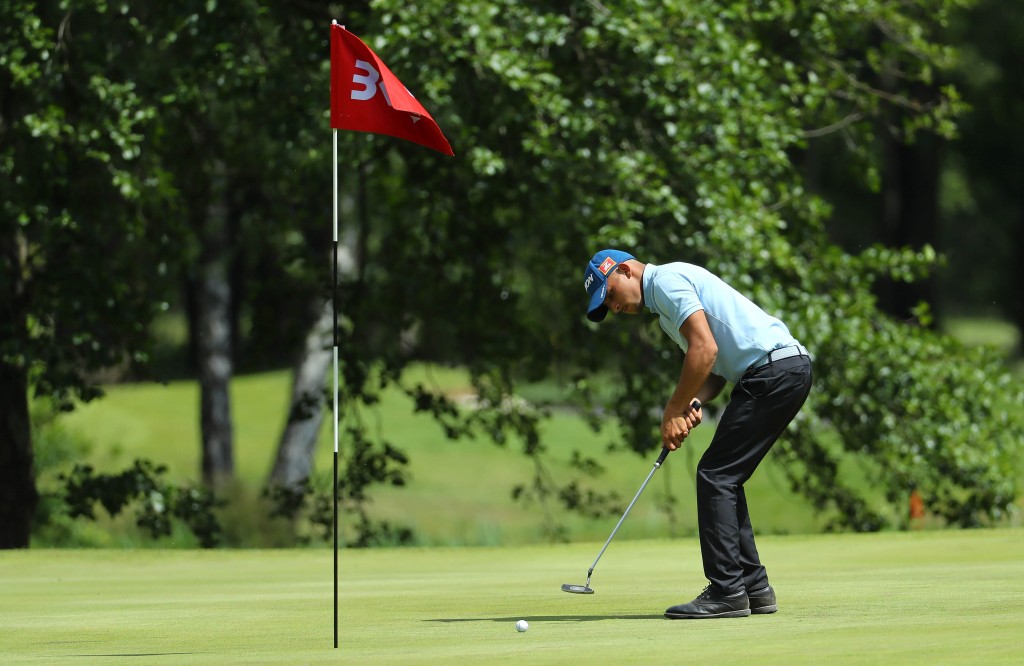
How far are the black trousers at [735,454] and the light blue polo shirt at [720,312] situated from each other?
0.34 ft

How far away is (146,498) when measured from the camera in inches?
590

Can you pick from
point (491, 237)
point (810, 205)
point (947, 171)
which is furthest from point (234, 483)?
point (947, 171)

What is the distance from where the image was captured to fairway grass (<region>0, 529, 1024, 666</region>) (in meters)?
5.91

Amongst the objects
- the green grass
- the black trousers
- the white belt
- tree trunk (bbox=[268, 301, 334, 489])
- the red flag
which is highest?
the red flag

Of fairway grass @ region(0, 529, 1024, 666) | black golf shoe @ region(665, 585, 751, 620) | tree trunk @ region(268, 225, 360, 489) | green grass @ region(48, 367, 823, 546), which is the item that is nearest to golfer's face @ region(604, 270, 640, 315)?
black golf shoe @ region(665, 585, 751, 620)

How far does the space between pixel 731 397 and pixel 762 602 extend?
100 centimetres

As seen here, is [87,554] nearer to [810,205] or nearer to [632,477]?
[810,205]

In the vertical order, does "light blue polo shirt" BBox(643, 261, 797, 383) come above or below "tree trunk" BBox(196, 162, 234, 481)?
above

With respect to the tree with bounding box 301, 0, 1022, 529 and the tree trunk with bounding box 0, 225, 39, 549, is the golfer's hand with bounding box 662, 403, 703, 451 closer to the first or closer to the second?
the tree with bounding box 301, 0, 1022, 529

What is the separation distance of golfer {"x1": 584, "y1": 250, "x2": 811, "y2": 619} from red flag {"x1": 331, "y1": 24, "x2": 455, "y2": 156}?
3.97 feet

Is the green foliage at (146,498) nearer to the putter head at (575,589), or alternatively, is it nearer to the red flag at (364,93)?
the putter head at (575,589)

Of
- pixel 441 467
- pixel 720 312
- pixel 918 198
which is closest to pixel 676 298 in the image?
pixel 720 312

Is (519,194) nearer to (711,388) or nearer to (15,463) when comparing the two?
(15,463)

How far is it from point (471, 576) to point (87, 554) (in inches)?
149
